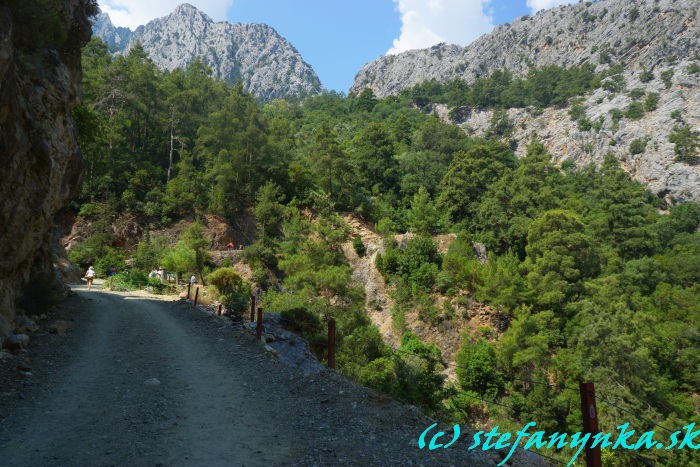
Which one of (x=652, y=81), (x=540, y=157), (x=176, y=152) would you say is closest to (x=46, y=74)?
(x=176, y=152)

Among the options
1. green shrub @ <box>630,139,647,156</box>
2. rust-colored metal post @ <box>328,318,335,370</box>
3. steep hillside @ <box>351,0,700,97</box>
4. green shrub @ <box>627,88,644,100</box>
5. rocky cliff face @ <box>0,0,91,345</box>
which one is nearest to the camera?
rocky cliff face @ <box>0,0,91,345</box>

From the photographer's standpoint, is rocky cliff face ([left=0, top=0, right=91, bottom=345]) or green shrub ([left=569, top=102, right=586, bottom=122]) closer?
rocky cliff face ([left=0, top=0, right=91, bottom=345])

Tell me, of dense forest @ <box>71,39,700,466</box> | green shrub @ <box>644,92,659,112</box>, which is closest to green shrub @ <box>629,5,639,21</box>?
green shrub @ <box>644,92,659,112</box>

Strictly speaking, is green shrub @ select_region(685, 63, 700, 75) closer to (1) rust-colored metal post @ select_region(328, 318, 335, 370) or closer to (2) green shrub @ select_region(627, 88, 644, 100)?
(2) green shrub @ select_region(627, 88, 644, 100)

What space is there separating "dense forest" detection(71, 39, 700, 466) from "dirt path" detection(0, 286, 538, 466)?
6883 millimetres

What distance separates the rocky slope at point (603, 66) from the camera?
2712 inches

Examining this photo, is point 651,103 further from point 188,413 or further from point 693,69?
point 188,413

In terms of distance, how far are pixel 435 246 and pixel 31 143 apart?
30437 millimetres

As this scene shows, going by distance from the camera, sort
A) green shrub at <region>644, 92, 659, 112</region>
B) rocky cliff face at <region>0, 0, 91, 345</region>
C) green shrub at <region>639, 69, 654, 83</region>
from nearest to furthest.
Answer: rocky cliff face at <region>0, 0, 91, 345</region> < green shrub at <region>644, 92, 659, 112</region> < green shrub at <region>639, 69, 654, 83</region>

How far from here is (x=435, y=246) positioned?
3631 centimetres

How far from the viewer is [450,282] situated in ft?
110

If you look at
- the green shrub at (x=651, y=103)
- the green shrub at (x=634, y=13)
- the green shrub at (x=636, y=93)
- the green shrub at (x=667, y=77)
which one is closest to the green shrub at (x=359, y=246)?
the green shrub at (x=651, y=103)

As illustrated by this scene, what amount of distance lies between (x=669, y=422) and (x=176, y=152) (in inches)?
1836

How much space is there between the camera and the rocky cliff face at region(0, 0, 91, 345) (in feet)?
27.1
